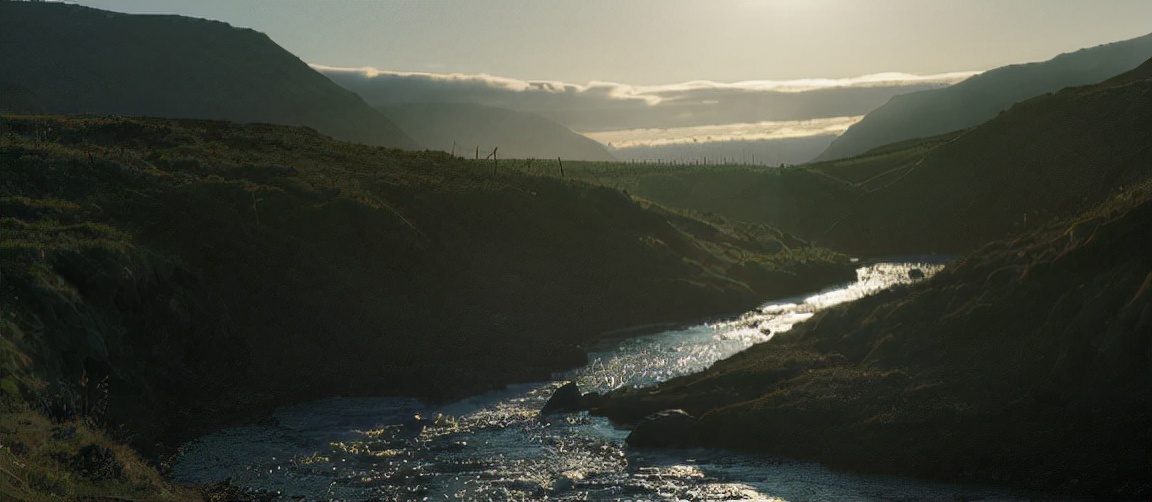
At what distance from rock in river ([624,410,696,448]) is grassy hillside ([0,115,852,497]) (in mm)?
11823

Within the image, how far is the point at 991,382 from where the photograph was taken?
113 feet

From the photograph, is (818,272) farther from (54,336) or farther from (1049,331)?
(54,336)

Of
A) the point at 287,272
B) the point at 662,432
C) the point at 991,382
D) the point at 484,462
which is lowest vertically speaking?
the point at 484,462

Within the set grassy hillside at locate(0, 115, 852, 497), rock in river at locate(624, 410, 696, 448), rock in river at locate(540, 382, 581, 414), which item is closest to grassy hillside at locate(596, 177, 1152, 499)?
rock in river at locate(624, 410, 696, 448)

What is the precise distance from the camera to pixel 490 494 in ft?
107

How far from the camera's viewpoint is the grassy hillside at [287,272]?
40469mm

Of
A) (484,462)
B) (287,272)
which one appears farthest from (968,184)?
(484,462)

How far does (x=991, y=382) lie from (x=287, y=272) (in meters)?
34.8

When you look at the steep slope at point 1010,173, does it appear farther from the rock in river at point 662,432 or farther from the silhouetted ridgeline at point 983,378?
the rock in river at point 662,432

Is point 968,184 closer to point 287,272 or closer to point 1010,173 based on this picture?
point 1010,173

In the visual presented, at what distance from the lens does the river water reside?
106 ft

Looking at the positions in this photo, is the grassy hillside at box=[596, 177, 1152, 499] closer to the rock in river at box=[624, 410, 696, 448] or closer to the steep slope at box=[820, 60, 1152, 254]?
the rock in river at box=[624, 410, 696, 448]

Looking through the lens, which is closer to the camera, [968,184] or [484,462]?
[484,462]

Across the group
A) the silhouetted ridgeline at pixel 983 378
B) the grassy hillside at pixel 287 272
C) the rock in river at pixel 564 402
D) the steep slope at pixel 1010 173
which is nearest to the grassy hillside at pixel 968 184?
the steep slope at pixel 1010 173
